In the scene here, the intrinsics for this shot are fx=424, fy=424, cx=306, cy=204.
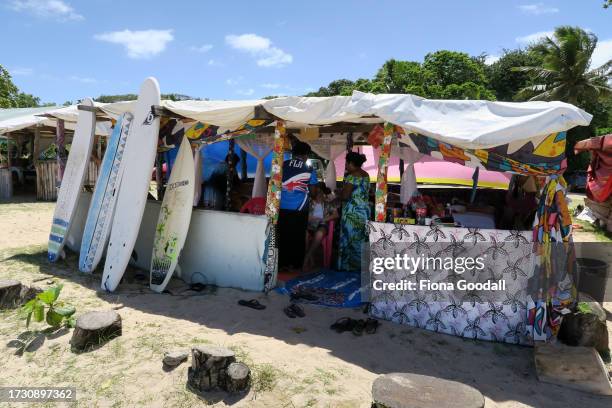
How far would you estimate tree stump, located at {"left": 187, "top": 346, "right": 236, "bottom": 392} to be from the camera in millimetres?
2980

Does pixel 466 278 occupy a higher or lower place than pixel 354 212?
lower

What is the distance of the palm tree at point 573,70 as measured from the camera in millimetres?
22281

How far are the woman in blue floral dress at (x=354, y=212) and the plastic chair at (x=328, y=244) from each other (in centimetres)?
29

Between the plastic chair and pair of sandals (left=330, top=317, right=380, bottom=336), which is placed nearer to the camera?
pair of sandals (left=330, top=317, right=380, bottom=336)

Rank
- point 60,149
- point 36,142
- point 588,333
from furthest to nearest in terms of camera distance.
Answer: point 36,142
point 60,149
point 588,333

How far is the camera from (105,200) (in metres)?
A: 5.63

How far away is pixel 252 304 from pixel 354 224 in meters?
1.85

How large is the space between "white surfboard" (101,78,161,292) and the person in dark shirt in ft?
6.08

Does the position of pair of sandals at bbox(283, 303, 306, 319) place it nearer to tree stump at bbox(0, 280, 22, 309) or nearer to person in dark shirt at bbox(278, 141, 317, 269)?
person in dark shirt at bbox(278, 141, 317, 269)

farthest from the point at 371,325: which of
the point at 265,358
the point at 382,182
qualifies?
the point at 382,182

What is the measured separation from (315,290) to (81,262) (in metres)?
3.25

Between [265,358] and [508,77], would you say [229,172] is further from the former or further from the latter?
[508,77]

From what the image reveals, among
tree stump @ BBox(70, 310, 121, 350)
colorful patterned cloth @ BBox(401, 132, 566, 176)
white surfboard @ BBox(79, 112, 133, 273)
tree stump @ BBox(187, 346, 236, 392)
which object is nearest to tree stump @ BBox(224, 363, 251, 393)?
tree stump @ BBox(187, 346, 236, 392)

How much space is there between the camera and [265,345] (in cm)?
366
